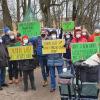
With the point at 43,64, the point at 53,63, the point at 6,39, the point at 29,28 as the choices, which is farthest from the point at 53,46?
the point at 29,28

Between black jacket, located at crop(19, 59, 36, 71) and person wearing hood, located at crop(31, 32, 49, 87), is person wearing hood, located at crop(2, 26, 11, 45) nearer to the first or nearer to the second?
person wearing hood, located at crop(31, 32, 49, 87)

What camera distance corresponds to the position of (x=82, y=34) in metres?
13.0

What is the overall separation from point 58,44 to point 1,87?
93.1 inches

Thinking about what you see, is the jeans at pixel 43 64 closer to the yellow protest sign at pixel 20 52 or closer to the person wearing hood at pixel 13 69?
the yellow protest sign at pixel 20 52

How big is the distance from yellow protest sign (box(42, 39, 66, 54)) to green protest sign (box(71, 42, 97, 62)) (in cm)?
97

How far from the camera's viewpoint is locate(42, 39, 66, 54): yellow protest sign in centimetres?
1292

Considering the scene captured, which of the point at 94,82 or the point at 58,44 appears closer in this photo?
the point at 94,82

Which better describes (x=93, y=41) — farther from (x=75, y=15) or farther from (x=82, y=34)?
(x=75, y=15)

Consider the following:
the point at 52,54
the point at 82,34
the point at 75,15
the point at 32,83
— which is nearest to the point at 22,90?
the point at 32,83

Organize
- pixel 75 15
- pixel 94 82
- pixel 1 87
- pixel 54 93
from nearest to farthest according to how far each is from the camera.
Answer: pixel 94 82 → pixel 54 93 → pixel 1 87 → pixel 75 15

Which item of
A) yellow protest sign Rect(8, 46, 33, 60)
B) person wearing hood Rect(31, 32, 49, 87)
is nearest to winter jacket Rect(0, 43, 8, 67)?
yellow protest sign Rect(8, 46, 33, 60)

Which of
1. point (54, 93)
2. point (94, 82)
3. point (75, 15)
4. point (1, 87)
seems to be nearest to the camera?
point (94, 82)

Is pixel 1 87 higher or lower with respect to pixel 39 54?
lower

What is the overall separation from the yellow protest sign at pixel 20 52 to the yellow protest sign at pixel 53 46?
47cm
